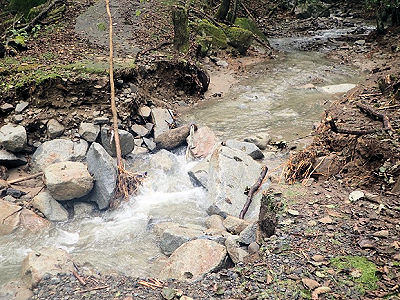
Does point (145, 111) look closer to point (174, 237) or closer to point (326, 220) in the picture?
point (174, 237)

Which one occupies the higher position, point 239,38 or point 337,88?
point 239,38

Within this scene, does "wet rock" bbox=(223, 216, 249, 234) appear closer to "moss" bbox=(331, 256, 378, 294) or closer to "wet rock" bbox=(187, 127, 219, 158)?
"moss" bbox=(331, 256, 378, 294)

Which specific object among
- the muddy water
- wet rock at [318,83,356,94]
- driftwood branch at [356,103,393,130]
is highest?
driftwood branch at [356,103,393,130]

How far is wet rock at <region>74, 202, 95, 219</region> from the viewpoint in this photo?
620cm

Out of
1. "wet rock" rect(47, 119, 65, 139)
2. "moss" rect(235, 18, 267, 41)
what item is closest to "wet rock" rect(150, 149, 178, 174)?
"wet rock" rect(47, 119, 65, 139)

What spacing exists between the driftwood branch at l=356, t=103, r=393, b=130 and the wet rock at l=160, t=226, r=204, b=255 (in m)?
2.73

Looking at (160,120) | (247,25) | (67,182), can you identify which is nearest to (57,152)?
(67,182)

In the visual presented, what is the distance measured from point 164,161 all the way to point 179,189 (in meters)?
0.71

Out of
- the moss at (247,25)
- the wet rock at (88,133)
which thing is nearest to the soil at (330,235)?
the wet rock at (88,133)

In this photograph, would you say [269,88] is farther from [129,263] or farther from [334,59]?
[129,263]

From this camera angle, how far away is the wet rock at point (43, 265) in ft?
14.3

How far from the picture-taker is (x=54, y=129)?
7.49 m

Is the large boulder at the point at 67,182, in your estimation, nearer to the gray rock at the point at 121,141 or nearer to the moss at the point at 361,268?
the gray rock at the point at 121,141

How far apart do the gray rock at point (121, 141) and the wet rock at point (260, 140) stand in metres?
2.34
